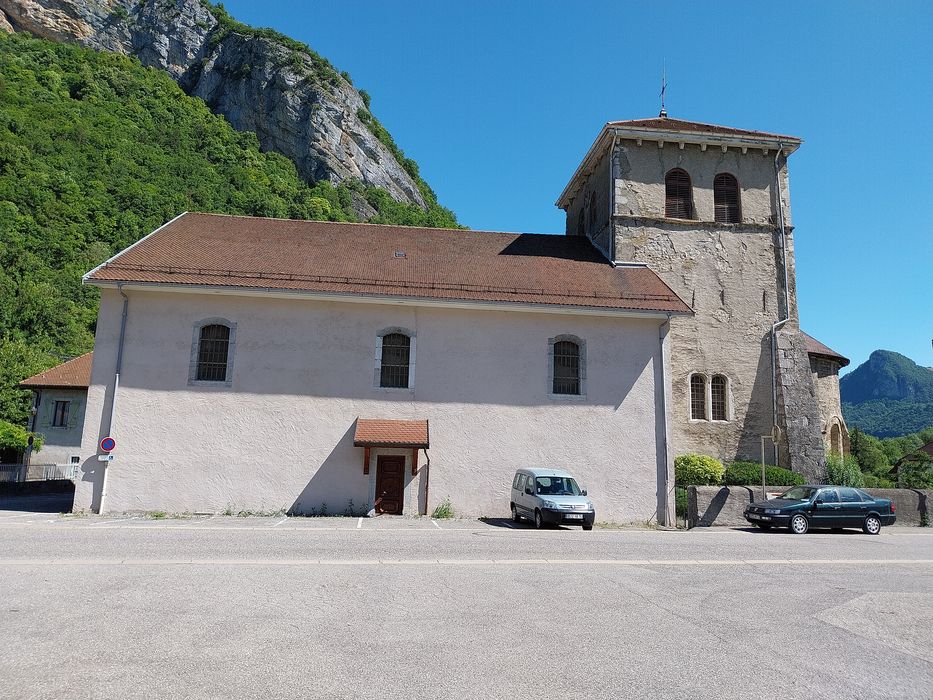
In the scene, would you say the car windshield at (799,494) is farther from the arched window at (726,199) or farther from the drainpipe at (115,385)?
the drainpipe at (115,385)

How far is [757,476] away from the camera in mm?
20859

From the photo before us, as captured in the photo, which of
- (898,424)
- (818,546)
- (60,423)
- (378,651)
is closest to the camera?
(378,651)

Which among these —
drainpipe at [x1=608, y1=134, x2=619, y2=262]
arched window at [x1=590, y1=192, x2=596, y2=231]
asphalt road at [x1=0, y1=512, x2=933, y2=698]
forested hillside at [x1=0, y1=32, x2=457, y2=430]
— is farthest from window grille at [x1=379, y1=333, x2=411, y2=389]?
forested hillside at [x1=0, y1=32, x2=457, y2=430]

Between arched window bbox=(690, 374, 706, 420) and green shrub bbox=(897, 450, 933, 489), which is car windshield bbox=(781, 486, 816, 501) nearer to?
arched window bbox=(690, 374, 706, 420)

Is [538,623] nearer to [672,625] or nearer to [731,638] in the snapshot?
[672,625]

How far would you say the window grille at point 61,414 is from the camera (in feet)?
109

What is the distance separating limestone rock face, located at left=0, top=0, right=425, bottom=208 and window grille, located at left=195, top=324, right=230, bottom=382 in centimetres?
6452

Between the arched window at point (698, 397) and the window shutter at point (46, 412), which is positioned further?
the window shutter at point (46, 412)

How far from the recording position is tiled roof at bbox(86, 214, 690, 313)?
19.1 meters

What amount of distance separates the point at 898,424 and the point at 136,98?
7872 inches

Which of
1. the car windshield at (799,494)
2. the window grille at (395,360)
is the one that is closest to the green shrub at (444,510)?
the window grille at (395,360)

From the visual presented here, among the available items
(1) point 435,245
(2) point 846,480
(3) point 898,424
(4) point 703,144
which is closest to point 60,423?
(1) point 435,245

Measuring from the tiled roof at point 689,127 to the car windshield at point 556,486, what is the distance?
47.9 ft

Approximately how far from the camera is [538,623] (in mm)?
6629
